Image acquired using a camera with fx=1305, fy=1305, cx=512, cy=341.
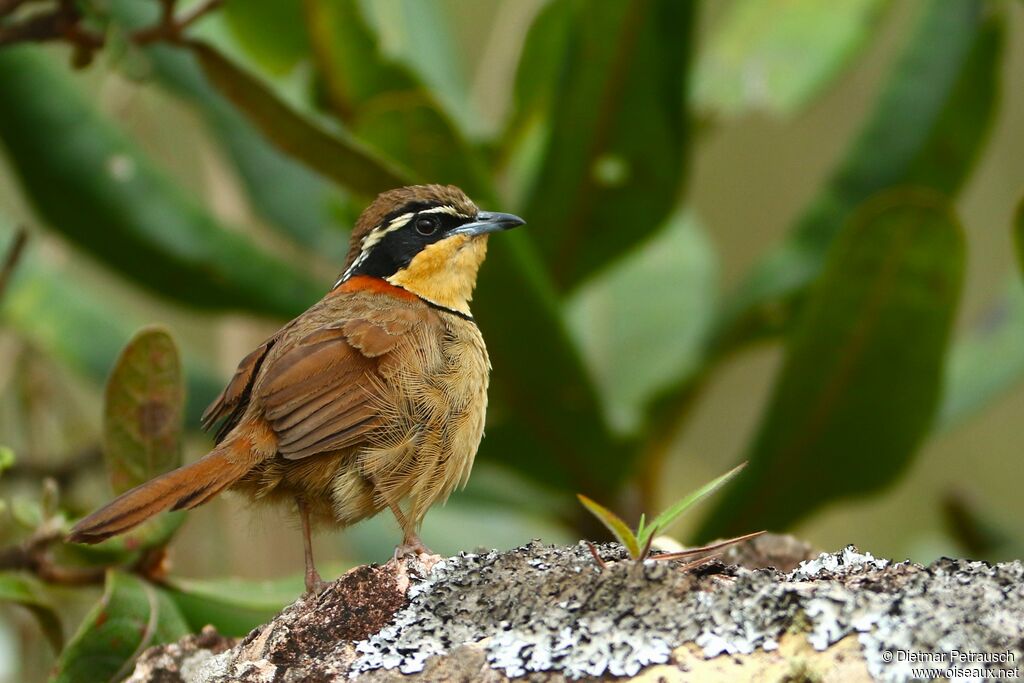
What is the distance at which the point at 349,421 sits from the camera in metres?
3.23

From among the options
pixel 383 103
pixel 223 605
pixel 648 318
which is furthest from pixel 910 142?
pixel 223 605

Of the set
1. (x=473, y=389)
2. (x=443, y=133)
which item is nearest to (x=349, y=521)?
(x=473, y=389)

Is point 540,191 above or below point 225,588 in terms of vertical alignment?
above

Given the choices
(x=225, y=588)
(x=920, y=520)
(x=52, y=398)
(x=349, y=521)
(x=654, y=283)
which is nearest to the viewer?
(x=349, y=521)

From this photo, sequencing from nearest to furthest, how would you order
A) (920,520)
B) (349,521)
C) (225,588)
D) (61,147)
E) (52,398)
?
(349,521) → (225,588) → (61,147) → (52,398) → (920,520)

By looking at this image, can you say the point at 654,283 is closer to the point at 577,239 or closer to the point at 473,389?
the point at 577,239

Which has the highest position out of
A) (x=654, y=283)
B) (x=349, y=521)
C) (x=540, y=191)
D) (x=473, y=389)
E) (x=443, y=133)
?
(x=654, y=283)

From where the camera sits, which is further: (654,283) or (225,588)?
(654,283)

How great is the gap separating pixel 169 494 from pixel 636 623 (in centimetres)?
119

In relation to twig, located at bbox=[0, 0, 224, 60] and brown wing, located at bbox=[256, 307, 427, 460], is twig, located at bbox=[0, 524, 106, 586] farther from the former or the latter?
twig, located at bbox=[0, 0, 224, 60]

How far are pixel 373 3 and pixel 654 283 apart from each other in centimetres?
202

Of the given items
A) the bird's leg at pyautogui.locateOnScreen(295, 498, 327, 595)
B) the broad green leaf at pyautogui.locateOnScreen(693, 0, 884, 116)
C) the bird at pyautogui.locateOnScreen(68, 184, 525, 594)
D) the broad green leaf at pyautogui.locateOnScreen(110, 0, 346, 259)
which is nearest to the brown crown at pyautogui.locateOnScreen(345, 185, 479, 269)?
the bird at pyautogui.locateOnScreen(68, 184, 525, 594)

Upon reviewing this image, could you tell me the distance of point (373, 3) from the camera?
254 inches

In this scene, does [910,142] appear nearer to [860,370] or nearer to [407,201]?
[860,370]
